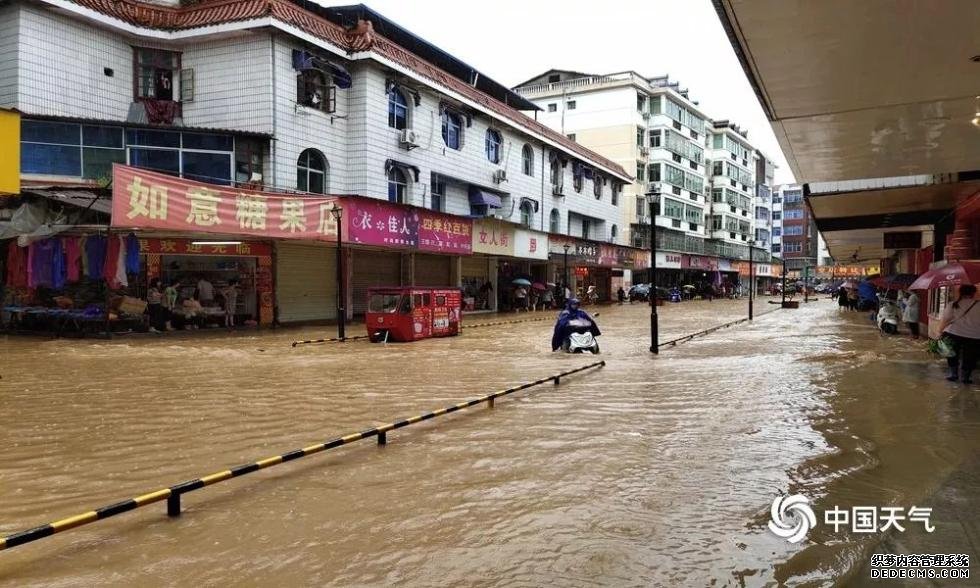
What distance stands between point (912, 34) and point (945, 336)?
23.2ft

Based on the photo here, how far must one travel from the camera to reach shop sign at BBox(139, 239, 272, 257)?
66.3 ft

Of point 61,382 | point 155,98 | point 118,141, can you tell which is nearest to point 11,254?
point 118,141

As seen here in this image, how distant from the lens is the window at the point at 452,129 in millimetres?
30266

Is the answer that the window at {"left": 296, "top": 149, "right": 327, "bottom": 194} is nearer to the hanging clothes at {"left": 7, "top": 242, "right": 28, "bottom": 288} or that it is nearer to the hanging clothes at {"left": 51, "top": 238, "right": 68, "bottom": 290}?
the hanging clothes at {"left": 51, "top": 238, "right": 68, "bottom": 290}

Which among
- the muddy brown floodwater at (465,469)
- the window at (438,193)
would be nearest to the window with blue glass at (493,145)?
the window at (438,193)

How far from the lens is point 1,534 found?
14.9 ft

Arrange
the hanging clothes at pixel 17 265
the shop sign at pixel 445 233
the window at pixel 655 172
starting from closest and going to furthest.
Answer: the hanging clothes at pixel 17 265
the shop sign at pixel 445 233
the window at pixel 655 172

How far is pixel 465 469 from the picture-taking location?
19.9 ft

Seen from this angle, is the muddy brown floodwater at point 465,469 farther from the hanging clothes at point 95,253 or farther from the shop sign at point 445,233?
the shop sign at point 445,233

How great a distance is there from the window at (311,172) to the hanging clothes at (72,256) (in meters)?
7.48

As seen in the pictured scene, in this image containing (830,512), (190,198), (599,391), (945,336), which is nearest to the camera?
(830,512)

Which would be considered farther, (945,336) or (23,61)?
(23,61)

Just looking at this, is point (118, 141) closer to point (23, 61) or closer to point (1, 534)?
point (23, 61)

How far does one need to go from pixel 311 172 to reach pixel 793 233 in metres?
93.9
